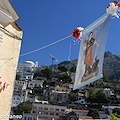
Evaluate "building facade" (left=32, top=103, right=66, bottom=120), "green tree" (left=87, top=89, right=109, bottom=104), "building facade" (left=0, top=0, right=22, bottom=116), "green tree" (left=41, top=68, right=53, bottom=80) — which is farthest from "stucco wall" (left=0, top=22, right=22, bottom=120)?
"green tree" (left=41, top=68, right=53, bottom=80)

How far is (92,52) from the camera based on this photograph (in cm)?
629

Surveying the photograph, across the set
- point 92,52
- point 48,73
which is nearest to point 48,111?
point 92,52

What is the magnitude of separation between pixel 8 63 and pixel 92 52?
3158mm

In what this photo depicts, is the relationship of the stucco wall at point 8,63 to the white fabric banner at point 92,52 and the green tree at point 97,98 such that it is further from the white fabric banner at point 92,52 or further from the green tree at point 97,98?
the green tree at point 97,98

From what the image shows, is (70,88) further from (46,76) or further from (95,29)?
(95,29)

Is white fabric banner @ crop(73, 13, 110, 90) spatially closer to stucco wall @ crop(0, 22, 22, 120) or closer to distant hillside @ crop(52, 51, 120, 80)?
stucco wall @ crop(0, 22, 22, 120)

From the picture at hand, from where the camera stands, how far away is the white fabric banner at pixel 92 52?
5.72 metres

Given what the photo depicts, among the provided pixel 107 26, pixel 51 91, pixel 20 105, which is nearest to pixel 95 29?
pixel 107 26

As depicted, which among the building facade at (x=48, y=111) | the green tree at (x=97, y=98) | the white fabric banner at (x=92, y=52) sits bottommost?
the building facade at (x=48, y=111)

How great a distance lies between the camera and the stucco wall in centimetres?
575

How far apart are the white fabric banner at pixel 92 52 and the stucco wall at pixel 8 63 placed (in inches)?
102

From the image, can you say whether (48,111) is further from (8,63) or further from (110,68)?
(110,68)

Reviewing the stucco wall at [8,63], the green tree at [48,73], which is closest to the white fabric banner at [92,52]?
the stucco wall at [8,63]

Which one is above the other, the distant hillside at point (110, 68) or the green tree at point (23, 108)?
the distant hillside at point (110, 68)
